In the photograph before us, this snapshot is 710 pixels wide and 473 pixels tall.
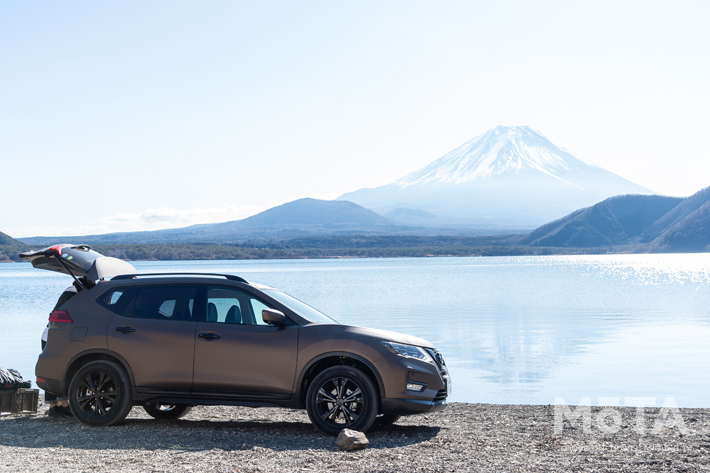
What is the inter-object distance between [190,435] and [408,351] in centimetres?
251

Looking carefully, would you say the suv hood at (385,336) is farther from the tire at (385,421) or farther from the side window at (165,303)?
the side window at (165,303)

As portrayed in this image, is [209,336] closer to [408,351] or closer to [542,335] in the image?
[408,351]

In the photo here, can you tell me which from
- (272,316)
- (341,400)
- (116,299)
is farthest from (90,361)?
(341,400)

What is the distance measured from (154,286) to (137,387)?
44.9 inches

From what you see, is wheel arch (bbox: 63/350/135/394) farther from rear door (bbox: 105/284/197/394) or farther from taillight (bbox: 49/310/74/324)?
taillight (bbox: 49/310/74/324)

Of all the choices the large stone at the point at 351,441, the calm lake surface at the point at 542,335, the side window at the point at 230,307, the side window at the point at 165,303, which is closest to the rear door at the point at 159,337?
the side window at the point at 165,303

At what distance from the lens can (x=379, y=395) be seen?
351 inches

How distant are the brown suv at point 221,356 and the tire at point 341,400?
0.01 metres

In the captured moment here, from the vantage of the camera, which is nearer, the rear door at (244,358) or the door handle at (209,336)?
the rear door at (244,358)

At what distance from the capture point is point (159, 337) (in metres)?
9.34

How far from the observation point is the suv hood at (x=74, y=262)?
10320 mm

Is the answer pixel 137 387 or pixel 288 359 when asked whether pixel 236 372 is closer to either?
pixel 288 359

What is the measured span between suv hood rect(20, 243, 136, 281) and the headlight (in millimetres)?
3688

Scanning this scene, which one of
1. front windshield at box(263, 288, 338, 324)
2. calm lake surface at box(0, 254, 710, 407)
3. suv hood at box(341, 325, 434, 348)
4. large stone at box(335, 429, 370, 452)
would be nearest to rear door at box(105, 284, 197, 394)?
front windshield at box(263, 288, 338, 324)
